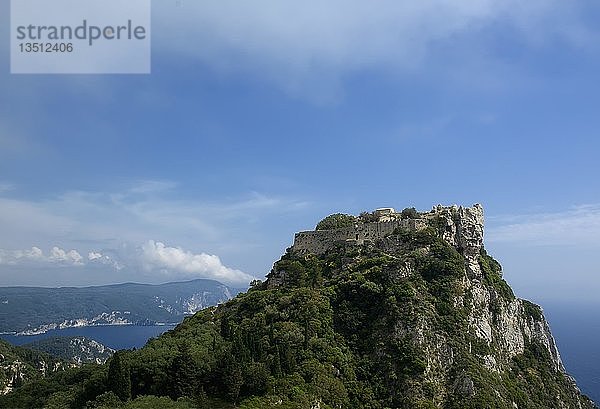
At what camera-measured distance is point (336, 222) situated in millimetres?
87938

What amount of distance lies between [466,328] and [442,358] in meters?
6.68

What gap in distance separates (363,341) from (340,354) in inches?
180

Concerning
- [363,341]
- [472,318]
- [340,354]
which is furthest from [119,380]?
[472,318]

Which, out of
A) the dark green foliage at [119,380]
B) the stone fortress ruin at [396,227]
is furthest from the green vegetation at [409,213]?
the dark green foliage at [119,380]

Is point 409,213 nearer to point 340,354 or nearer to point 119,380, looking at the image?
point 340,354

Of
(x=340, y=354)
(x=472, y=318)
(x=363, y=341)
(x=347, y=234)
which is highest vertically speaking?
(x=347, y=234)

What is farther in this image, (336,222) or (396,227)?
(336,222)

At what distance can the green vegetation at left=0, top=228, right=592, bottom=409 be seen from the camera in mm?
46219

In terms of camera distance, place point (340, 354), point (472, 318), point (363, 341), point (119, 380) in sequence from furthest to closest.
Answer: point (472, 318) → point (363, 341) → point (340, 354) → point (119, 380)

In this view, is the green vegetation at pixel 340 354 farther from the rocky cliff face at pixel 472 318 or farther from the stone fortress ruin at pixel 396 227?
the stone fortress ruin at pixel 396 227

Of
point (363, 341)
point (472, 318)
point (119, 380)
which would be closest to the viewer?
point (119, 380)

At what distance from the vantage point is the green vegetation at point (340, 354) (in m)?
46.2

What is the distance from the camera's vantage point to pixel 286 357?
51.2 m

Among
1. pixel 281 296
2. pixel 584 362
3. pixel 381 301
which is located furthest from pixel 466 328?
pixel 584 362
